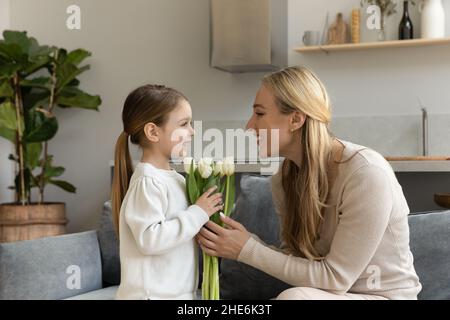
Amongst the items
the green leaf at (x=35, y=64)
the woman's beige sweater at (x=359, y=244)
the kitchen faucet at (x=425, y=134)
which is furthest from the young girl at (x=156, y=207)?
the green leaf at (x=35, y=64)

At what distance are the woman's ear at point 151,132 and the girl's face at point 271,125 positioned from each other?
28 cm

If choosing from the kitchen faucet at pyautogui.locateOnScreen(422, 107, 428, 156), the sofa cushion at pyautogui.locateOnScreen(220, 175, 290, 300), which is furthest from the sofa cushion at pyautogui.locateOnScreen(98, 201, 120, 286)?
the kitchen faucet at pyautogui.locateOnScreen(422, 107, 428, 156)

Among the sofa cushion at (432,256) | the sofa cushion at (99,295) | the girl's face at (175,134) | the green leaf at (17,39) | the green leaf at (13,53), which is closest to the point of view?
the girl's face at (175,134)

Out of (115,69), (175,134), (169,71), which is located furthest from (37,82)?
(175,134)

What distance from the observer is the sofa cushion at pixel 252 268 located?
8.41 feet

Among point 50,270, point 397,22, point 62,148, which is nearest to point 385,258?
point 50,270

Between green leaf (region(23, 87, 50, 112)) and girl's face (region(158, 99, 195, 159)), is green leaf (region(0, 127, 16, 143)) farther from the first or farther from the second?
girl's face (region(158, 99, 195, 159))

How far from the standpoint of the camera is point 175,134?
1983mm

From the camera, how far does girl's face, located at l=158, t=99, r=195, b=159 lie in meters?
1.98

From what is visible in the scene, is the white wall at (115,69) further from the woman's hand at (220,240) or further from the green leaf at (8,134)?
the woman's hand at (220,240)

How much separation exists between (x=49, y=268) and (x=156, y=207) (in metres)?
0.92

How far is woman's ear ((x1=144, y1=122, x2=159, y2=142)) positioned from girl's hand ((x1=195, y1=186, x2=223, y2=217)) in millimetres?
220
